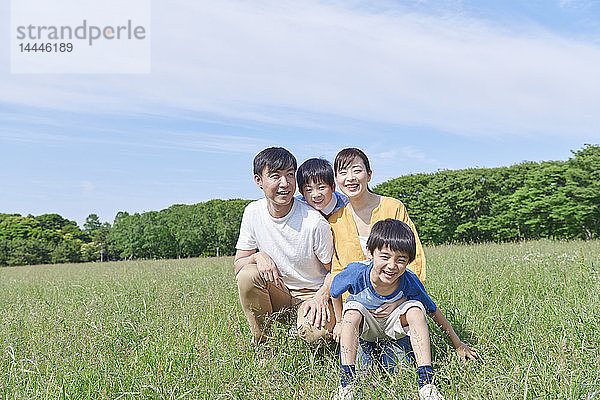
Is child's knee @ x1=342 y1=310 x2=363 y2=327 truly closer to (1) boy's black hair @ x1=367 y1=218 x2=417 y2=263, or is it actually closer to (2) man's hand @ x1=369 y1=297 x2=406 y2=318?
(2) man's hand @ x1=369 y1=297 x2=406 y2=318

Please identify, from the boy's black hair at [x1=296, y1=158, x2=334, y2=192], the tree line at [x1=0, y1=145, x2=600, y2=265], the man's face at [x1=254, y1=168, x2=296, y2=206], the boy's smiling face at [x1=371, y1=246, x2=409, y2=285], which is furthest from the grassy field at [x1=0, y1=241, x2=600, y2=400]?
the tree line at [x1=0, y1=145, x2=600, y2=265]

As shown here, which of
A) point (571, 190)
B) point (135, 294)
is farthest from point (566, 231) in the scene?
point (135, 294)

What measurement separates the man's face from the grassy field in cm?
94

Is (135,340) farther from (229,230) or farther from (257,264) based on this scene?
(229,230)

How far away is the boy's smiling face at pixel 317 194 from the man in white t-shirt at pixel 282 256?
8 centimetres

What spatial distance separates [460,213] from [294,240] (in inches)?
757

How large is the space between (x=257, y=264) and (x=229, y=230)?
865 inches

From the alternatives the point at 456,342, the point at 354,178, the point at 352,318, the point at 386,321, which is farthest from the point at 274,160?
the point at 456,342

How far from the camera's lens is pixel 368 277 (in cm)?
313

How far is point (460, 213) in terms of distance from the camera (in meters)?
21.5

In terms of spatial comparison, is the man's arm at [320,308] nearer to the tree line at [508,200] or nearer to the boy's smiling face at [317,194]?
the boy's smiling face at [317,194]

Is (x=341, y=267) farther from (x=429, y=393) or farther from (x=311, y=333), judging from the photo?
(x=429, y=393)

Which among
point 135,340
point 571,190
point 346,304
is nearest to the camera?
point 346,304

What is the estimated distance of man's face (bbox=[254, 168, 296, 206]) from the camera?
138 inches
